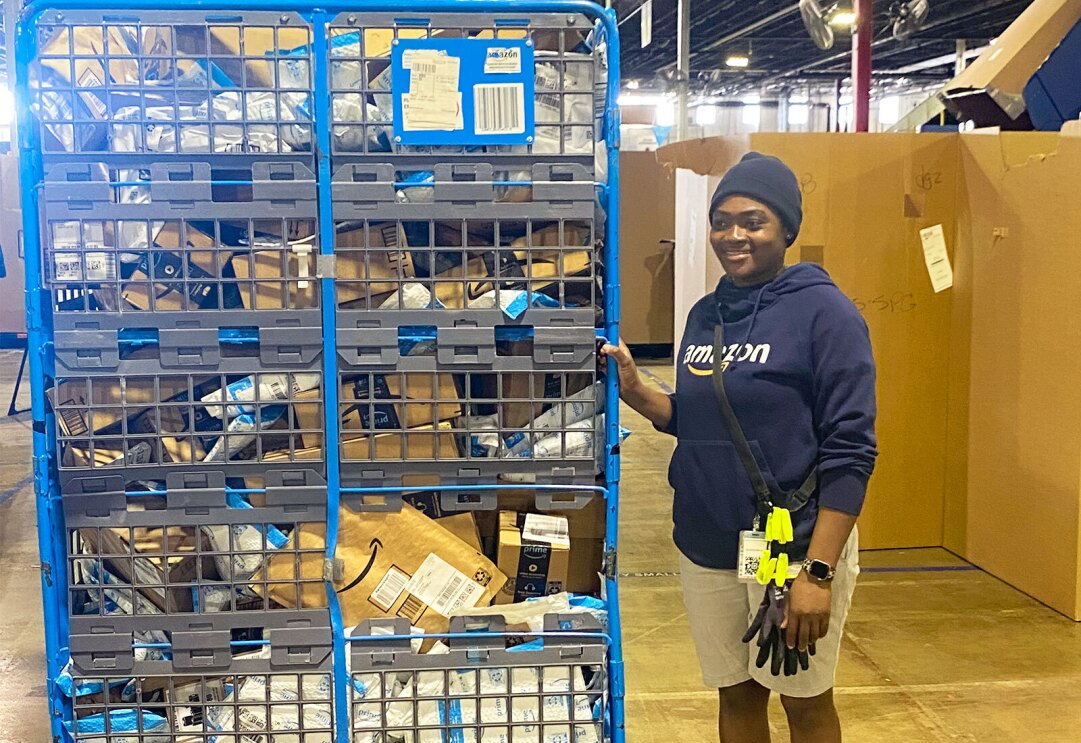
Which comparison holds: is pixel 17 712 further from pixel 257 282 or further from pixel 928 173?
pixel 928 173

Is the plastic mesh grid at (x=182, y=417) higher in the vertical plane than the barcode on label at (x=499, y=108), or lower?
lower

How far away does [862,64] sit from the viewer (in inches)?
356

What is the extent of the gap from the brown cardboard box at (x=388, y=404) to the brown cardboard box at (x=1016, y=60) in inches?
120

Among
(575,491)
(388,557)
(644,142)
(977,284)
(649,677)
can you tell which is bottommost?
(649,677)

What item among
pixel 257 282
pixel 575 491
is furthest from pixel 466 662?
pixel 257 282

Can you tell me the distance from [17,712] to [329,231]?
2073mm

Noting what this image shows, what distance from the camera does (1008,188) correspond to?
12.1ft

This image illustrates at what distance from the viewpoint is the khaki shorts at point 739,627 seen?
1.94m

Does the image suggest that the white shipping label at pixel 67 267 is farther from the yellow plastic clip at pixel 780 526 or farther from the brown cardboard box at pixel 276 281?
the yellow plastic clip at pixel 780 526

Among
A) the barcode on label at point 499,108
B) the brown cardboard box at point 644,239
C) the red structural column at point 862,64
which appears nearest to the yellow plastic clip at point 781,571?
the barcode on label at point 499,108

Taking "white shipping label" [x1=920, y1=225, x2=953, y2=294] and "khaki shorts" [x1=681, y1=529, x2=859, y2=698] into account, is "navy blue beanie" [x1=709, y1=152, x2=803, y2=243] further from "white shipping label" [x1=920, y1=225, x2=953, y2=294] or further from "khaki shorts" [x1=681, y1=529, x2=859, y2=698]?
"white shipping label" [x1=920, y1=225, x2=953, y2=294]

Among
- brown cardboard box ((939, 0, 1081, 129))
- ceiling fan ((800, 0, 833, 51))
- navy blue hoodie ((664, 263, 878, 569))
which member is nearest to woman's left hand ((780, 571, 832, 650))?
navy blue hoodie ((664, 263, 878, 569))

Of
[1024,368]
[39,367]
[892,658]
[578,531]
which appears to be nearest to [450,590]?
[578,531]

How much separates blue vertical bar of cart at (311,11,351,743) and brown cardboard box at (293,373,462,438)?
3 cm
